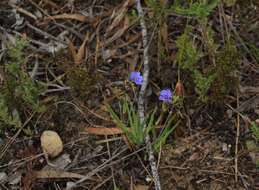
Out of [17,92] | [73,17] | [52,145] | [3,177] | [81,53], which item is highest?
[73,17]

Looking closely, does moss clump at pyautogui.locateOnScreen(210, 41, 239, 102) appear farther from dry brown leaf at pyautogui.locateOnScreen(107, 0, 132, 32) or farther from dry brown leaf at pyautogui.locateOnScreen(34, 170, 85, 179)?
dry brown leaf at pyautogui.locateOnScreen(34, 170, 85, 179)

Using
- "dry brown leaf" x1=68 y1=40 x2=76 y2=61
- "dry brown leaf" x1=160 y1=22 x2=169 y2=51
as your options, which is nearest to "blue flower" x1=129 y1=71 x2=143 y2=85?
"dry brown leaf" x1=160 y1=22 x2=169 y2=51

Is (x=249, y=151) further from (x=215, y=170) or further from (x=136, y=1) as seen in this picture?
(x=136, y=1)

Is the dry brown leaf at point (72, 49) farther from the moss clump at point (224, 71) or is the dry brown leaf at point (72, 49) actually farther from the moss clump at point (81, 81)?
the moss clump at point (224, 71)

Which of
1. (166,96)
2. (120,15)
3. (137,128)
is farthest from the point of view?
(120,15)

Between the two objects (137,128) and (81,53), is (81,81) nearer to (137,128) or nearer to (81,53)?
(81,53)

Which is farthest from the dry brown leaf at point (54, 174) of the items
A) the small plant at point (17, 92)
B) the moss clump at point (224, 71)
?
the moss clump at point (224, 71)

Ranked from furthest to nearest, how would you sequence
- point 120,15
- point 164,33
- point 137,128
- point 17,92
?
point 120,15 < point 164,33 < point 17,92 < point 137,128

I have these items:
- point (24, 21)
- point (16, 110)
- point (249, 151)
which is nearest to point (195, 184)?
point (249, 151)

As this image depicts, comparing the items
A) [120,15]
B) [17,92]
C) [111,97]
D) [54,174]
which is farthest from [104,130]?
[120,15]
